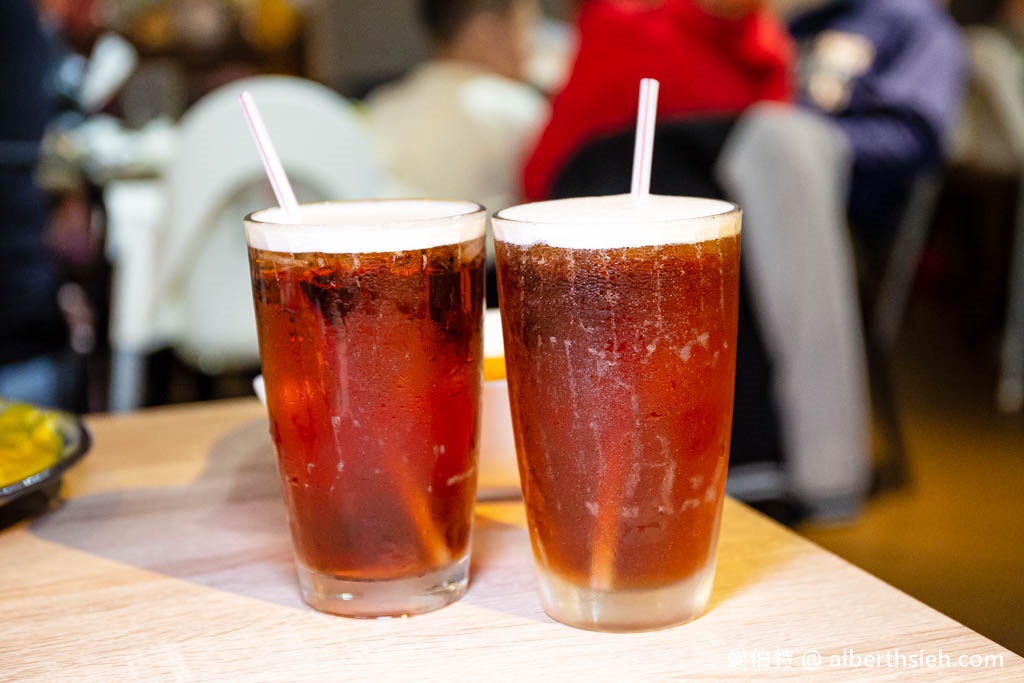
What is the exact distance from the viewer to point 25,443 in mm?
682

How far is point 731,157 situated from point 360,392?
136 centimetres

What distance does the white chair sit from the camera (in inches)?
80.9

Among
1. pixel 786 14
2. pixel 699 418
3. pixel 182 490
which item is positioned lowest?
pixel 182 490

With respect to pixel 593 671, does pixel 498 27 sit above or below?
above

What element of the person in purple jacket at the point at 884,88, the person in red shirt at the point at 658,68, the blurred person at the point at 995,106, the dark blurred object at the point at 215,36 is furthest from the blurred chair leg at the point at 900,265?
the dark blurred object at the point at 215,36

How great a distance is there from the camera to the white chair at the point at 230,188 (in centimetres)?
205

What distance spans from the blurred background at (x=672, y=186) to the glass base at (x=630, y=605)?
4.37ft

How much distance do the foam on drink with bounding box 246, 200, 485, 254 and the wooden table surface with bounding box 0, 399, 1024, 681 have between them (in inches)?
7.5

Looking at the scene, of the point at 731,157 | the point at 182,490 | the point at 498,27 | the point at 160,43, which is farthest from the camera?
the point at 160,43

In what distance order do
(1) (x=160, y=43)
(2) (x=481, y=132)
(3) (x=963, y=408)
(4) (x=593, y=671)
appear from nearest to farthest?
(4) (x=593, y=671) → (2) (x=481, y=132) → (3) (x=963, y=408) → (1) (x=160, y=43)

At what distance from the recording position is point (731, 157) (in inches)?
68.7

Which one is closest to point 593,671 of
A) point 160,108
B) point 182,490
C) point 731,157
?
point 182,490

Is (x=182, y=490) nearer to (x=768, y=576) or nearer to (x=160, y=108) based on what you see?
(x=768, y=576)

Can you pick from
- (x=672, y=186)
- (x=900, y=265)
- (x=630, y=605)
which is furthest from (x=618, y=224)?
(x=900, y=265)
